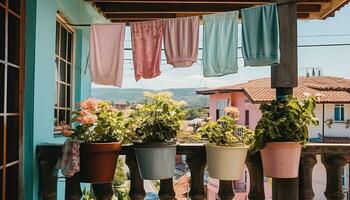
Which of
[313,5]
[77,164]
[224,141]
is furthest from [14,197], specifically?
[313,5]

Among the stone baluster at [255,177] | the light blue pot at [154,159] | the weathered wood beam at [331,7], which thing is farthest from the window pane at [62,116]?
the weathered wood beam at [331,7]

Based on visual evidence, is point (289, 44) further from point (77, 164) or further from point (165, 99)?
point (77, 164)

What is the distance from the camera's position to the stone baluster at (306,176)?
200 cm

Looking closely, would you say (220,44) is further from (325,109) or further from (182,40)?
(325,109)

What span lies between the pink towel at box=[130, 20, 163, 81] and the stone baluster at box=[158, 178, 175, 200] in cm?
100

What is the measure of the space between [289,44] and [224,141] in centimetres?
74

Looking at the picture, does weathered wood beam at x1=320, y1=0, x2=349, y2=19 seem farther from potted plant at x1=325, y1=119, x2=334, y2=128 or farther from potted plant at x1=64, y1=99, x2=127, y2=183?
potted plant at x1=325, y1=119, x2=334, y2=128

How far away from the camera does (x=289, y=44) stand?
2090mm

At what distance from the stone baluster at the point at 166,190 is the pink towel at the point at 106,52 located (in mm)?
1045

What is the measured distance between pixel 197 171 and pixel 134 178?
14.8 inches

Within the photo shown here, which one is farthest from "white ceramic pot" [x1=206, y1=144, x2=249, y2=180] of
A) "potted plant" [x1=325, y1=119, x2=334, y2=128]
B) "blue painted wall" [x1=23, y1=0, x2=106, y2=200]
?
"potted plant" [x1=325, y1=119, x2=334, y2=128]

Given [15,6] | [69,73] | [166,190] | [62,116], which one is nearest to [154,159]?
[166,190]

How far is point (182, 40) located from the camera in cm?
257

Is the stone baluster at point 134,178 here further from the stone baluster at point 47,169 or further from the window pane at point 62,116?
the window pane at point 62,116
